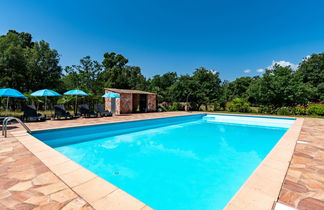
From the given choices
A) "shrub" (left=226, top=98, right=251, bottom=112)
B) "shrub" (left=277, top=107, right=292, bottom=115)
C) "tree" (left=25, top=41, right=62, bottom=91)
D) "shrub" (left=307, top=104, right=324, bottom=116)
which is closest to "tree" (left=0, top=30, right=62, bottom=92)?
"tree" (left=25, top=41, right=62, bottom=91)

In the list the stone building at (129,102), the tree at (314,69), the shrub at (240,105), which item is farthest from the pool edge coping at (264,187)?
the tree at (314,69)

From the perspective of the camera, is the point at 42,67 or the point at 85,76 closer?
the point at 42,67

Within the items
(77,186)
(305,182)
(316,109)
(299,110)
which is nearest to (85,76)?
(77,186)

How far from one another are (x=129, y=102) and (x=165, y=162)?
11.3 meters

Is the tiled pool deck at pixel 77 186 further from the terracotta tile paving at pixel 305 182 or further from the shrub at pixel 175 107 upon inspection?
the shrub at pixel 175 107

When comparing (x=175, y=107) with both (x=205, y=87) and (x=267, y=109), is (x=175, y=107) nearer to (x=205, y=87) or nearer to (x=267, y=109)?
(x=205, y=87)

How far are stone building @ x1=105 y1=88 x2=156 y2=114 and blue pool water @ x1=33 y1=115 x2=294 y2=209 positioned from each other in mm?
6435

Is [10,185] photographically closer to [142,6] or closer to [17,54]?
[142,6]

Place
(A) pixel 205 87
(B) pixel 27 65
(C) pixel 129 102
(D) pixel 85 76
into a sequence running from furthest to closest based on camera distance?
(D) pixel 85 76 < (A) pixel 205 87 < (B) pixel 27 65 < (C) pixel 129 102

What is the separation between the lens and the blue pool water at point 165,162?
302cm

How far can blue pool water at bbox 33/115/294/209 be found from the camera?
3020 mm

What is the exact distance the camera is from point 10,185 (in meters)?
2.14

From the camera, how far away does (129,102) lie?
597 inches

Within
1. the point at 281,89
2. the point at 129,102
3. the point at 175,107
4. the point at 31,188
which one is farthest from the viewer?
the point at 175,107
